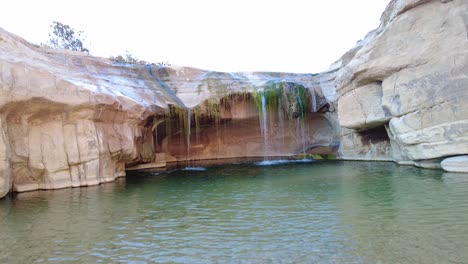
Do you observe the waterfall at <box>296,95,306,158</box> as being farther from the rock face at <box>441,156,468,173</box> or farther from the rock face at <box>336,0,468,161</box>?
the rock face at <box>441,156,468,173</box>

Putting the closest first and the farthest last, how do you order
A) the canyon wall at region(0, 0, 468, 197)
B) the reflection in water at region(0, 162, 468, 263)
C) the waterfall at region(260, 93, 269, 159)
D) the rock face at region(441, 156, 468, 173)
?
the reflection in water at region(0, 162, 468, 263), the rock face at region(441, 156, 468, 173), the canyon wall at region(0, 0, 468, 197), the waterfall at region(260, 93, 269, 159)

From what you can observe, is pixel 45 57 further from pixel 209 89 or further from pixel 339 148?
pixel 339 148

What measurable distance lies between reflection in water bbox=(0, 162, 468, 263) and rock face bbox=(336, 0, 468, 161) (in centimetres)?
176

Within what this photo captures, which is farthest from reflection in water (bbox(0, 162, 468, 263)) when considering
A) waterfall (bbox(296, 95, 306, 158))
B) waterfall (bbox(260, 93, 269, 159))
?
waterfall (bbox(296, 95, 306, 158))

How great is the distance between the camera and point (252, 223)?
594cm

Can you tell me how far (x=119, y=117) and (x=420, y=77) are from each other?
1160cm

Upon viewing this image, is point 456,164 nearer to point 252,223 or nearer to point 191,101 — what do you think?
point 252,223

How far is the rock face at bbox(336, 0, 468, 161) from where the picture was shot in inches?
409

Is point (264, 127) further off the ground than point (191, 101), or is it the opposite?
point (191, 101)

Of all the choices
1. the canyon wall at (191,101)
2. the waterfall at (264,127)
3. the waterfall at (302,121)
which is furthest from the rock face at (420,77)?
the waterfall at (264,127)

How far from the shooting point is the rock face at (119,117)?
409 inches

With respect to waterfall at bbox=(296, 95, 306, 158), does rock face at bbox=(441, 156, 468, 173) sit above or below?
below

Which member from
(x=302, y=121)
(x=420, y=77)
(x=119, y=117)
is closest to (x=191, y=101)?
(x=119, y=117)

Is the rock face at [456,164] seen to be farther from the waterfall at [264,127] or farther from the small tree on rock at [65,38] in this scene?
the small tree on rock at [65,38]
